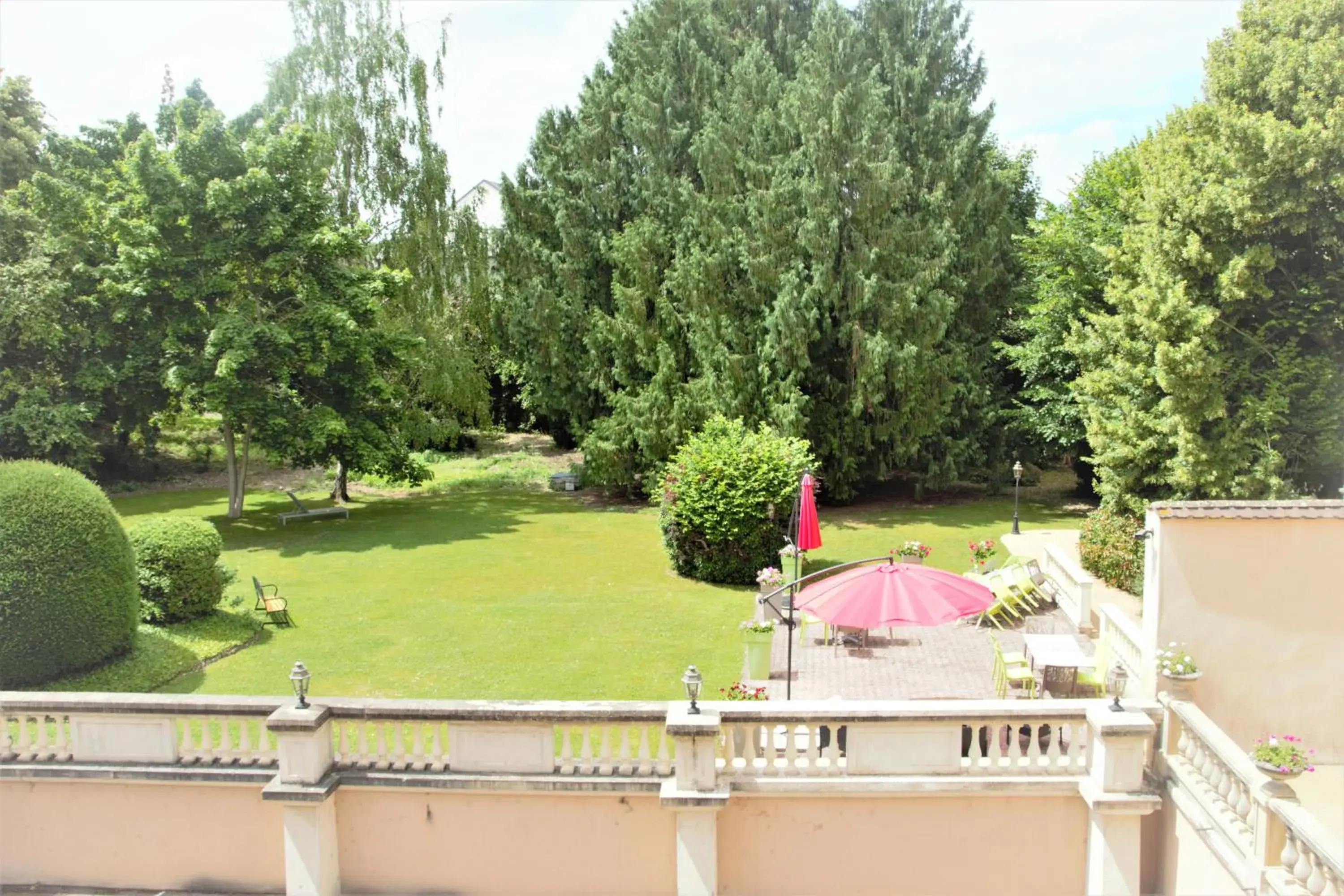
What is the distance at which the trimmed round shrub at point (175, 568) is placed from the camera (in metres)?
16.0

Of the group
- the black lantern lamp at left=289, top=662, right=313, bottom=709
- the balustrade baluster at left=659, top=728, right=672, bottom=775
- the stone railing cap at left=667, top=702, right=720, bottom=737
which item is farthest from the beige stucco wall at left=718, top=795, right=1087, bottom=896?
the black lantern lamp at left=289, top=662, right=313, bottom=709

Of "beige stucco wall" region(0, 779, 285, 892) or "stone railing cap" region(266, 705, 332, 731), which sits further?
"beige stucco wall" region(0, 779, 285, 892)

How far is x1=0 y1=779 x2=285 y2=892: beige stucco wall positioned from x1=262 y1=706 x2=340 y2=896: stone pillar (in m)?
0.33

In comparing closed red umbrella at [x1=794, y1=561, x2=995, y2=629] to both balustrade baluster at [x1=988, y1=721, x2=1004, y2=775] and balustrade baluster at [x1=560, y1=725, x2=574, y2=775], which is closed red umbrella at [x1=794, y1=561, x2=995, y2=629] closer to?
balustrade baluster at [x1=988, y1=721, x2=1004, y2=775]

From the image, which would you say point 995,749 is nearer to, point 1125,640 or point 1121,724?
point 1121,724

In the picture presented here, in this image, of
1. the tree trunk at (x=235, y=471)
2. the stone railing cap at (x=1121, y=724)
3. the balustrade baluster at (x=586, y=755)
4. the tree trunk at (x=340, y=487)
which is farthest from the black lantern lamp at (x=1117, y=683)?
the tree trunk at (x=340, y=487)

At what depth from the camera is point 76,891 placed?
8.82 metres

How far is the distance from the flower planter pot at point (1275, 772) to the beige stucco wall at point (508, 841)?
16.2 feet

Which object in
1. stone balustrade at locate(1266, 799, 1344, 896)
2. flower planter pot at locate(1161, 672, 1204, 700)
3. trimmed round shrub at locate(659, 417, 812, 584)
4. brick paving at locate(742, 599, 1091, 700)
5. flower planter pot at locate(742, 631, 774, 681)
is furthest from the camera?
trimmed round shrub at locate(659, 417, 812, 584)

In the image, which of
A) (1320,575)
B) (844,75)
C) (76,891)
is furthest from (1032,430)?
(76,891)

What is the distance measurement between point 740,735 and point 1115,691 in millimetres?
3476

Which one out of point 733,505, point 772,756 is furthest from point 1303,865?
point 733,505

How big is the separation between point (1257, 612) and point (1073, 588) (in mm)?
5715

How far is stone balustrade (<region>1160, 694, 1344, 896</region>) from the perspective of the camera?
6746 mm
